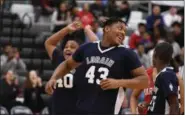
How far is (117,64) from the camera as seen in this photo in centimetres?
764

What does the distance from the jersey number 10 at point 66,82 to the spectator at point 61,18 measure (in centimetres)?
995

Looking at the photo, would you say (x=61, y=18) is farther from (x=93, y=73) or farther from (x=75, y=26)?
(x=93, y=73)

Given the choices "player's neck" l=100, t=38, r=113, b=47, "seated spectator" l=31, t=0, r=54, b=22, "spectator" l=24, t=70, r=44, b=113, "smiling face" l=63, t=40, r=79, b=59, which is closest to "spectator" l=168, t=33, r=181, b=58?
"seated spectator" l=31, t=0, r=54, b=22

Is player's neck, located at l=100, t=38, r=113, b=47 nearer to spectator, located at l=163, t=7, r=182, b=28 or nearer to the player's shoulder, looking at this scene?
the player's shoulder

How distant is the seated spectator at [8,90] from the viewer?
1459 cm

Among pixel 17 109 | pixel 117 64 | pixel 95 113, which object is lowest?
pixel 17 109

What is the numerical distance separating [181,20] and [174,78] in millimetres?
12599

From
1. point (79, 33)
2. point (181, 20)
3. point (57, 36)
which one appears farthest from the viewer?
point (181, 20)

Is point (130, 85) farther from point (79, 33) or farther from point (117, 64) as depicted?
point (79, 33)

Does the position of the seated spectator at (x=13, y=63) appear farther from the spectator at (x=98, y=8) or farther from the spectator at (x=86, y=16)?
the spectator at (x=98, y=8)

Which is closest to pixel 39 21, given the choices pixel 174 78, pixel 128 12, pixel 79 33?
pixel 128 12

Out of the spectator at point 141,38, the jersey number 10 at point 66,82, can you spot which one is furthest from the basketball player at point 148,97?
the spectator at point 141,38

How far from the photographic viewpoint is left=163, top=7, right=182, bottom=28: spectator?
2033cm

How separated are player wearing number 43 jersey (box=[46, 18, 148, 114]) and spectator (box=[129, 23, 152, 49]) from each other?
10.4m
